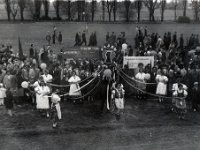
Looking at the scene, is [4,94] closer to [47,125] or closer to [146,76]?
[47,125]

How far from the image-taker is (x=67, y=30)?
42000 mm

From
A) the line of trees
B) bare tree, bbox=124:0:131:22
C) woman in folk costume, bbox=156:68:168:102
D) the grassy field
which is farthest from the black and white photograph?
bare tree, bbox=124:0:131:22

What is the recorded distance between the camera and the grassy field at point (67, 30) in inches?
1465

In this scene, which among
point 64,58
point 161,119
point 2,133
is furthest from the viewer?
point 64,58

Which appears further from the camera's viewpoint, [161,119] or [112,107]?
[112,107]

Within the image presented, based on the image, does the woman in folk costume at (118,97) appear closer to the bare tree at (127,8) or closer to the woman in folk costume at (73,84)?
the woman in folk costume at (73,84)

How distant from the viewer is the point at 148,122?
12930 mm

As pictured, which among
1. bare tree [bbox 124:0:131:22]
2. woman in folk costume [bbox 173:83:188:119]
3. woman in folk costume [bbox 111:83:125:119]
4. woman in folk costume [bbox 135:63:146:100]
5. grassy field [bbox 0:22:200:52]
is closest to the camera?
woman in folk costume [bbox 111:83:125:119]

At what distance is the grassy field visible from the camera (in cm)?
3722

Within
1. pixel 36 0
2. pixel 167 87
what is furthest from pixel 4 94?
pixel 36 0

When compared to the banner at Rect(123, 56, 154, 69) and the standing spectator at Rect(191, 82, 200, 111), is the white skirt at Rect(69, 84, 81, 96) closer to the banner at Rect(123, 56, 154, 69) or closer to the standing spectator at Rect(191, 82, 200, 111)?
the banner at Rect(123, 56, 154, 69)

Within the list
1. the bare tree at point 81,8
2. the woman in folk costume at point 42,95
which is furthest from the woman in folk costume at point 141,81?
the bare tree at point 81,8

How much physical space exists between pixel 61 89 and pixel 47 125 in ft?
11.9

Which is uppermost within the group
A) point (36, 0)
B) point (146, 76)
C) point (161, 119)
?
point (36, 0)
